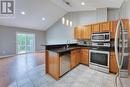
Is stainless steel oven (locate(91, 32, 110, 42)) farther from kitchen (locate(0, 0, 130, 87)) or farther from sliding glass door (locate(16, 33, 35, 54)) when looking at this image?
sliding glass door (locate(16, 33, 35, 54))

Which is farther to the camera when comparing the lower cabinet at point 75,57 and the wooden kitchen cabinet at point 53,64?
the lower cabinet at point 75,57

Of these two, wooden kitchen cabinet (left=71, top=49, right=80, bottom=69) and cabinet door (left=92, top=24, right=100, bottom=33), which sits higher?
cabinet door (left=92, top=24, right=100, bottom=33)

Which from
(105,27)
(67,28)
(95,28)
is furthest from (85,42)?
(67,28)

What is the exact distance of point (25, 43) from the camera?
9688mm

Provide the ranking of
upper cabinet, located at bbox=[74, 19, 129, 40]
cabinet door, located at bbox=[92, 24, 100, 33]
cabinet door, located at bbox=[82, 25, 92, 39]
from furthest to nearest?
cabinet door, located at bbox=[82, 25, 92, 39]
cabinet door, located at bbox=[92, 24, 100, 33]
upper cabinet, located at bbox=[74, 19, 129, 40]

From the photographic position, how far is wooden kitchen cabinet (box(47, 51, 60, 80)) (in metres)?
3.68

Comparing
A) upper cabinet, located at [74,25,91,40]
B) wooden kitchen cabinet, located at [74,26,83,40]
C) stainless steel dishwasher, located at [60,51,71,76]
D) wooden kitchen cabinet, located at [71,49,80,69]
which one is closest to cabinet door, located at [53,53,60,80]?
stainless steel dishwasher, located at [60,51,71,76]

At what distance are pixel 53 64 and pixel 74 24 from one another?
4803mm

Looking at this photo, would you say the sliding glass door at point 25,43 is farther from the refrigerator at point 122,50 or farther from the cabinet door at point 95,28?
the refrigerator at point 122,50

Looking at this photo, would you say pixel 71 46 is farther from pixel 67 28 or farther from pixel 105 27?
pixel 67 28

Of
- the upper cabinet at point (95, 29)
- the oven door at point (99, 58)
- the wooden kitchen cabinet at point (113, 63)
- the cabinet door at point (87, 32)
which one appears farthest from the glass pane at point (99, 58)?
the cabinet door at point (87, 32)

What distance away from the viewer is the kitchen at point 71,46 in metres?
3.20

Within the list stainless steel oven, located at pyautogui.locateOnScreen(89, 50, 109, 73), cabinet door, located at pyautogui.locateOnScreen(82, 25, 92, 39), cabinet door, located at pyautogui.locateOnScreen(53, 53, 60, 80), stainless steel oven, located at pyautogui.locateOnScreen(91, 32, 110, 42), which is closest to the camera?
cabinet door, located at pyautogui.locateOnScreen(53, 53, 60, 80)

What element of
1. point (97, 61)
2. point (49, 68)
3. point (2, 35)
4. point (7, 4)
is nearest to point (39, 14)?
point (7, 4)
